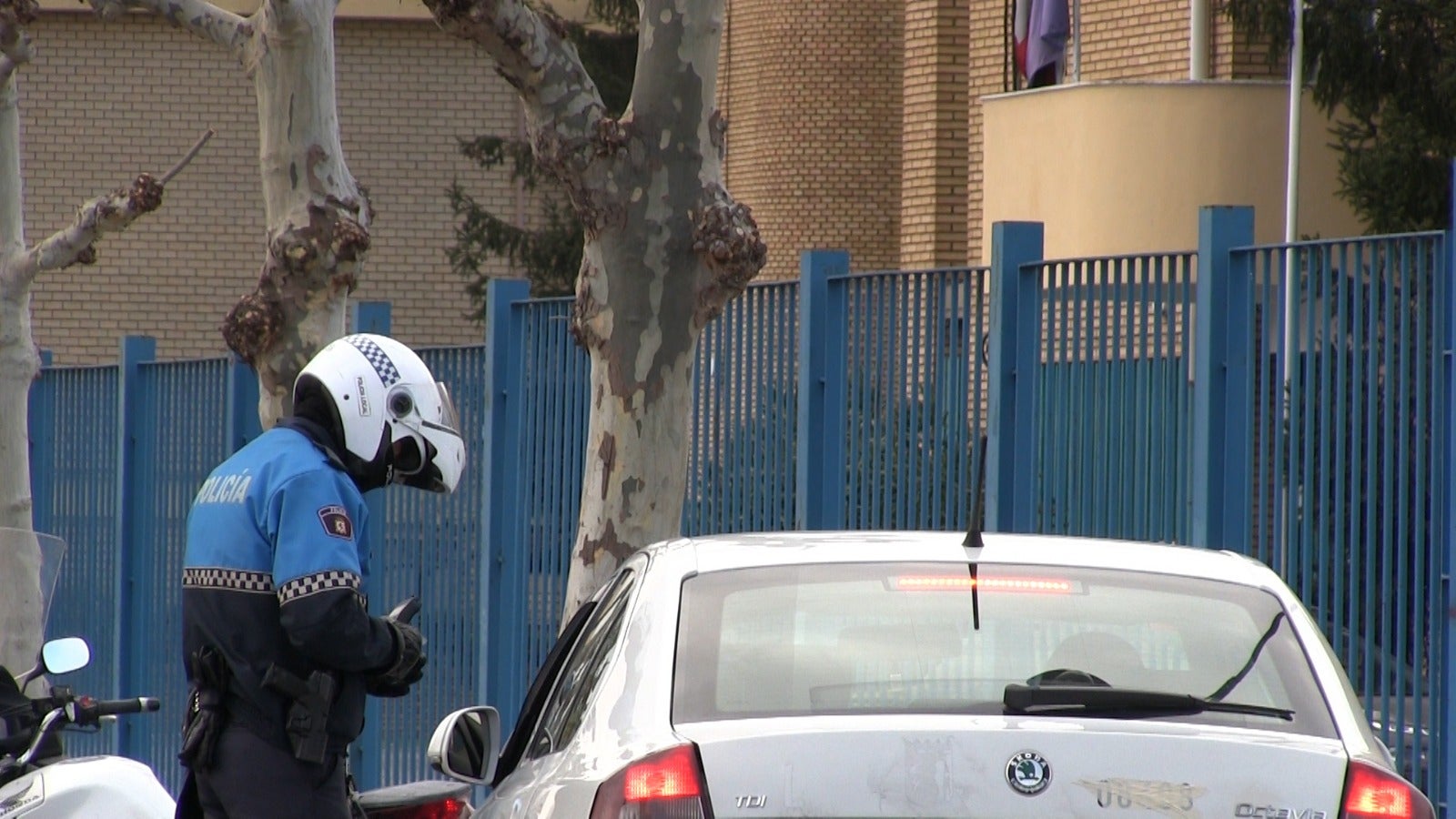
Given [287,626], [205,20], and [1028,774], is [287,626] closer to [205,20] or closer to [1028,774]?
[1028,774]

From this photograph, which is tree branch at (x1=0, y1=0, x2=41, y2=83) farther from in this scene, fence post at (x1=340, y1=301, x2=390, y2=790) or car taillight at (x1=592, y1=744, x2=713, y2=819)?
car taillight at (x1=592, y1=744, x2=713, y2=819)

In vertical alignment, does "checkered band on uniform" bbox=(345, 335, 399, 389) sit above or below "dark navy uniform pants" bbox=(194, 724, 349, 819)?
above

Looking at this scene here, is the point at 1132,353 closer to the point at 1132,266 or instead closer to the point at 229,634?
the point at 1132,266

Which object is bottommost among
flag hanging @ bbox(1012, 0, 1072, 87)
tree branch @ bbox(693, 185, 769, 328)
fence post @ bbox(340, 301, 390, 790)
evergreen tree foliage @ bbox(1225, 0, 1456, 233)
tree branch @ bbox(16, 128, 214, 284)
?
fence post @ bbox(340, 301, 390, 790)

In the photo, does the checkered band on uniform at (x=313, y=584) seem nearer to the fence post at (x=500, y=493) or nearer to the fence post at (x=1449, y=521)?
the fence post at (x=1449, y=521)

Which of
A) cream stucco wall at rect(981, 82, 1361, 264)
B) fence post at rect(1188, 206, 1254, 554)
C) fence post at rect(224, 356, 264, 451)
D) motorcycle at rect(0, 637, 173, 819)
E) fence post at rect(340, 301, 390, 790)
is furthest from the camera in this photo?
cream stucco wall at rect(981, 82, 1361, 264)

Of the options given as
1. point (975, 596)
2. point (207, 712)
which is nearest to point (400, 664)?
point (207, 712)

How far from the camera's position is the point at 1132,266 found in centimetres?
790

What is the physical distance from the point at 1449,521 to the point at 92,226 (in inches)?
366

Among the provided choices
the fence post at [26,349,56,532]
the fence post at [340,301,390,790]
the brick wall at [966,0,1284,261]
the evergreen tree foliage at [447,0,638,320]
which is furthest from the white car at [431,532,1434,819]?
the evergreen tree foliage at [447,0,638,320]

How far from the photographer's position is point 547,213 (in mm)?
34906

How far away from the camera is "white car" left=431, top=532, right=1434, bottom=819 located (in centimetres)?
356

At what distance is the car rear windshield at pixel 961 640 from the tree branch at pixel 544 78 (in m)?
4.04

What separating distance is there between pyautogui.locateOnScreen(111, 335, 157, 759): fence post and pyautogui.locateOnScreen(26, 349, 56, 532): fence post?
175 cm
